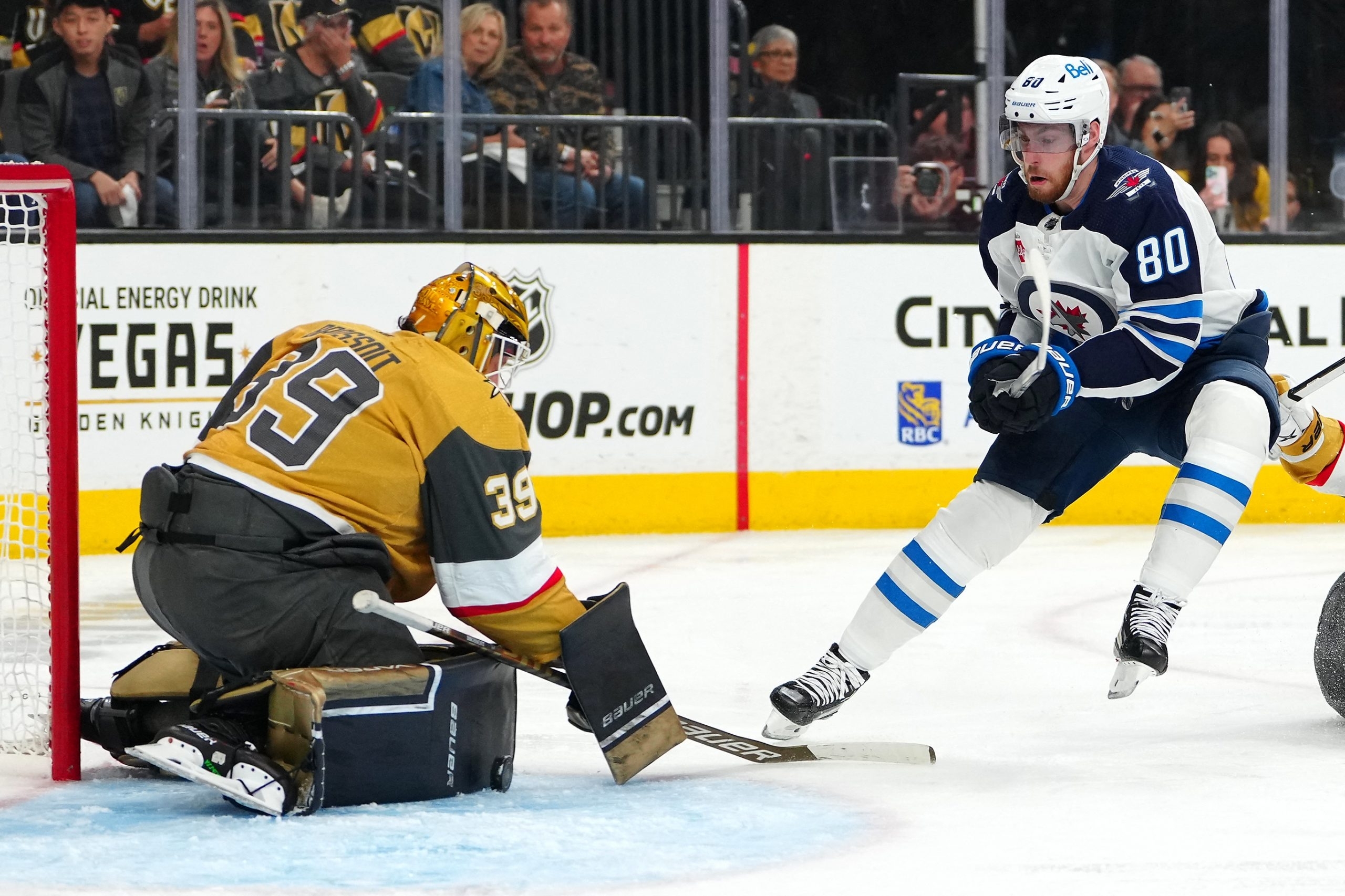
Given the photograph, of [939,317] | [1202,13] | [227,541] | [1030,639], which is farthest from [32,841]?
[1202,13]

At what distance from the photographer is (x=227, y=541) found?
2.54 m

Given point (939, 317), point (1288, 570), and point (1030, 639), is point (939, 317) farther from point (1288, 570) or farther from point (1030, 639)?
point (1030, 639)

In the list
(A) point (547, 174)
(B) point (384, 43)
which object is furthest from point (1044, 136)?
(B) point (384, 43)

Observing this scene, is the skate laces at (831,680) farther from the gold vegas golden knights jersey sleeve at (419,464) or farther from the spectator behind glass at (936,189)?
the spectator behind glass at (936,189)

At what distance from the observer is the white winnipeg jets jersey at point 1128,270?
290cm

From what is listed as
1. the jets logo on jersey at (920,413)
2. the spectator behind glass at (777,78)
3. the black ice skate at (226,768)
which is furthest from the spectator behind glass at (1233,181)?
the black ice skate at (226,768)

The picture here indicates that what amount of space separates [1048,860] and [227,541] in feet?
3.87

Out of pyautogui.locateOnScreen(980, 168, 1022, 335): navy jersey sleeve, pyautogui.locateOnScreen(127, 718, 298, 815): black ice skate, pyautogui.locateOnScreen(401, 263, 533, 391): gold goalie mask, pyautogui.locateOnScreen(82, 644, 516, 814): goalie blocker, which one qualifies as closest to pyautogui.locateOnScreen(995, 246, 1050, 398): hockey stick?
pyautogui.locateOnScreen(980, 168, 1022, 335): navy jersey sleeve

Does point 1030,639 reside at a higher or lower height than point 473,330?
lower

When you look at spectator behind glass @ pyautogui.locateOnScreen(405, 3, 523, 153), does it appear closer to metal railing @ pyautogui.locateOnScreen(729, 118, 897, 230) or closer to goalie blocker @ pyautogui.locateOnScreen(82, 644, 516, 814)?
metal railing @ pyautogui.locateOnScreen(729, 118, 897, 230)

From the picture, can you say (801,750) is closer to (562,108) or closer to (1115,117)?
(562,108)

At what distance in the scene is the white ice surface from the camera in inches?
87.8

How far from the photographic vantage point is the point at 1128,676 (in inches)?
107

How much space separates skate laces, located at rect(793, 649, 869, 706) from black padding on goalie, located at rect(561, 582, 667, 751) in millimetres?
392
